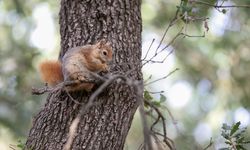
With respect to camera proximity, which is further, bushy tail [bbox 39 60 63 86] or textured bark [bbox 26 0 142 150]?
bushy tail [bbox 39 60 63 86]

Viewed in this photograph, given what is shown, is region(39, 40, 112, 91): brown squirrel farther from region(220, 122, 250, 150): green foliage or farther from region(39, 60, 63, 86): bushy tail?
region(220, 122, 250, 150): green foliage

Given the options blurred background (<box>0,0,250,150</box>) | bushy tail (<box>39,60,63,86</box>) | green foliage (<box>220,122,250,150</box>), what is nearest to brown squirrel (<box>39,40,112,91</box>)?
bushy tail (<box>39,60,63,86</box>)

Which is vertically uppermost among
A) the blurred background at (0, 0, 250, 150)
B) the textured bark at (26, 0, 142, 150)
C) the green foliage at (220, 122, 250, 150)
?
the blurred background at (0, 0, 250, 150)

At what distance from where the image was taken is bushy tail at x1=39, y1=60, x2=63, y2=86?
255 cm

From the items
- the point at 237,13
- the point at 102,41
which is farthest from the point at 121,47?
the point at 237,13

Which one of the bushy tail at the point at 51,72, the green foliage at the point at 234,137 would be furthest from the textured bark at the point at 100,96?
the green foliage at the point at 234,137

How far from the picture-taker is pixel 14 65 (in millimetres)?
5684

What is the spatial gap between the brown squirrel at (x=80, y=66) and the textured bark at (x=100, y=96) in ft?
0.24

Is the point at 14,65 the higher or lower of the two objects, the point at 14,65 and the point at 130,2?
the higher

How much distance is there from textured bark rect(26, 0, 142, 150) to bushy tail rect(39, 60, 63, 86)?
68 mm

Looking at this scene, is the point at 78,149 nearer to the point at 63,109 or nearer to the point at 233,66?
the point at 63,109

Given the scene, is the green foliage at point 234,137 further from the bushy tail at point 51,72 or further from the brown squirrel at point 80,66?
the bushy tail at point 51,72

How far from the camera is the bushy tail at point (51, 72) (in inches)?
100

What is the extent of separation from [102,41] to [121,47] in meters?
0.14
